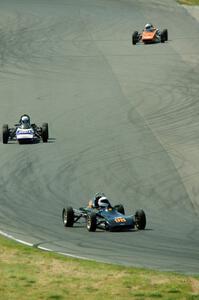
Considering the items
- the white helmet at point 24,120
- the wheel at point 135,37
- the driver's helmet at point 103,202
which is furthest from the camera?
the wheel at point 135,37

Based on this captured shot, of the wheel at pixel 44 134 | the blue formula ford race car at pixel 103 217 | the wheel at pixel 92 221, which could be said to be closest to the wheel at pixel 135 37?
the wheel at pixel 44 134

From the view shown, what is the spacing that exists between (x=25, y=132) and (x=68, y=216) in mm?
14280

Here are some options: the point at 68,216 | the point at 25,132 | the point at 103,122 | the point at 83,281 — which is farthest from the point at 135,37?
the point at 83,281

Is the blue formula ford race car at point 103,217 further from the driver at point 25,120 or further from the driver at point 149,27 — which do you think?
the driver at point 149,27

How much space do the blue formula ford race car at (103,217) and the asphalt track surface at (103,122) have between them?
35 centimetres

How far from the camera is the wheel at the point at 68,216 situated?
32.4 meters

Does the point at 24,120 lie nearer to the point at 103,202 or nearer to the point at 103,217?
the point at 103,202

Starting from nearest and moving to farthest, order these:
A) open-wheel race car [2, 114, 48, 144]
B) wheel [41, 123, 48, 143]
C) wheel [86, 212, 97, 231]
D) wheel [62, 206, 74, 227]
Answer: wheel [86, 212, 97, 231]
wheel [62, 206, 74, 227]
open-wheel race car [2, 114, 48, 144]
wheel [41, 123, 48, 143]

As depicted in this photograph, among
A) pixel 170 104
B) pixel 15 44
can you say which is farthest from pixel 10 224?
pixel 15 44

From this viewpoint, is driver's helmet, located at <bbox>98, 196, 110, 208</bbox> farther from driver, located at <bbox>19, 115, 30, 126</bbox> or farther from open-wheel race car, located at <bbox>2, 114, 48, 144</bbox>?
driver, located at <bbox>19, 115, 30, 126</bbox>

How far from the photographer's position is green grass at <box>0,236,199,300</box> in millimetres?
22031

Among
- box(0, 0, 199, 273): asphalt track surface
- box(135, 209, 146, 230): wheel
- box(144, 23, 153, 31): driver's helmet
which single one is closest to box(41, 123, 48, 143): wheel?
box(0, 0, 199, 273): asphalt track surface

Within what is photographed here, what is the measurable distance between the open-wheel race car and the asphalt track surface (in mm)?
437

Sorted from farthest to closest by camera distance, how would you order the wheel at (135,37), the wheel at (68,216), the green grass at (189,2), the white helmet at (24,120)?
the green grass at (189,2) < the wheel at (135,37) < the white helmet at (24,120) < the wheel at (68,216)
